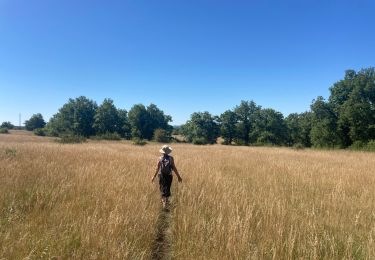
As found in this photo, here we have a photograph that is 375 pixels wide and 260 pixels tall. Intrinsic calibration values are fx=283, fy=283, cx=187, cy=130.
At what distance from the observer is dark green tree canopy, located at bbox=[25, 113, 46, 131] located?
333 feet

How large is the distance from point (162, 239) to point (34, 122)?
11192 cm

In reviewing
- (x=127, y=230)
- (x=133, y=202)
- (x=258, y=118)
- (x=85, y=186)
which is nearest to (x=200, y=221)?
(x=127, y=230)

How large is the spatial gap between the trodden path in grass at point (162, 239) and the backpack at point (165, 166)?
159 cm

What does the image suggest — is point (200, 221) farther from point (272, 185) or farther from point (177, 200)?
point (272, 185)

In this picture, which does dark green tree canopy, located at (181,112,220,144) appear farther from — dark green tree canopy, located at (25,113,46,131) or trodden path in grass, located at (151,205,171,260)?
trodden path in grass, located at (151,205,171,260)

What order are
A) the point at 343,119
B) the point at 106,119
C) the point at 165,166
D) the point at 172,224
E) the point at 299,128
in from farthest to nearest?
the point at 106,119
the point at 299,128
the point at 343,119
the point at 165,166
the point at 172,224

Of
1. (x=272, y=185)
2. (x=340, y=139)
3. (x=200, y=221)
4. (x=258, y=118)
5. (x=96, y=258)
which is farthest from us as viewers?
(x=258, y=118)

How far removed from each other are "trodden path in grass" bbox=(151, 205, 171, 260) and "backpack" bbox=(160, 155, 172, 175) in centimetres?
159

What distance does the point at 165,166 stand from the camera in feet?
24.3

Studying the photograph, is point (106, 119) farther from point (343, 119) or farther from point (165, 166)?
point (165, 166)

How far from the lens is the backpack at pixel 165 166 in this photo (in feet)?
24.0

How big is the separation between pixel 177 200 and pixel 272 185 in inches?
134

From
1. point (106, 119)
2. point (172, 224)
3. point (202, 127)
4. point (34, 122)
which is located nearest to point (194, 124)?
point (202, 127)

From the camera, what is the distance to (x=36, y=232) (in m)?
3.85
